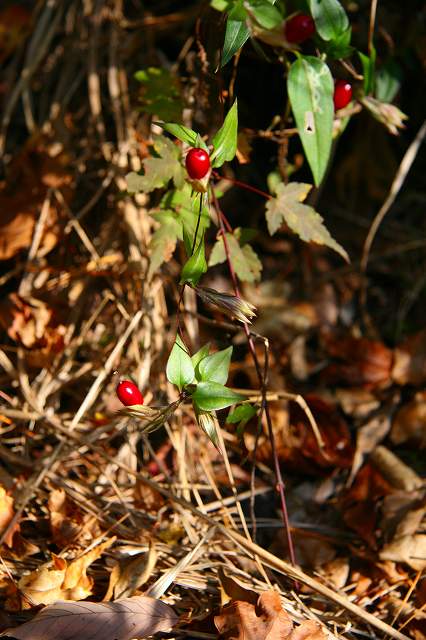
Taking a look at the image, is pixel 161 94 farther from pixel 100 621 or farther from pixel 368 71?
pixel 100 621

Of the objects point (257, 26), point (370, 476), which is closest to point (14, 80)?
point (257, 26)

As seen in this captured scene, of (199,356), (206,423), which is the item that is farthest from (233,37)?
(206,423)

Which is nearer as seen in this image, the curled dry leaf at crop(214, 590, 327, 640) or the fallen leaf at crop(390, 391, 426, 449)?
the curled dry leaf at crop(214, 590, 327, 640)

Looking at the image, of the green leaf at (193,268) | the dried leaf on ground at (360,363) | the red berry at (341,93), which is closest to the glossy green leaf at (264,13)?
the red berry at (341,93)

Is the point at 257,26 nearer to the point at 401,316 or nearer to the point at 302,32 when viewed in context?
the point at 302,32

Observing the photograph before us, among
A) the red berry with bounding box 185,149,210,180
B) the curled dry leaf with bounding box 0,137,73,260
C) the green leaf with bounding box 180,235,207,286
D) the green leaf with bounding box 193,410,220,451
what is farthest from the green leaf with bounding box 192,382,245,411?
the curled dry leaf with bounding box 0,137,73,260

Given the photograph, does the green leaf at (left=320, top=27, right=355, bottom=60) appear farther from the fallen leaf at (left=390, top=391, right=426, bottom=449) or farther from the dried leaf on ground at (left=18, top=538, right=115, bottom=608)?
the dried leaf on ground at (left=18, top=538, right=115, bottom=608)

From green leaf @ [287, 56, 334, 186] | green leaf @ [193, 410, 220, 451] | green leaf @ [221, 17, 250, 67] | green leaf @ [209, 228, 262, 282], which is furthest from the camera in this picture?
green leaf @ [209, 228, 262, 282]
